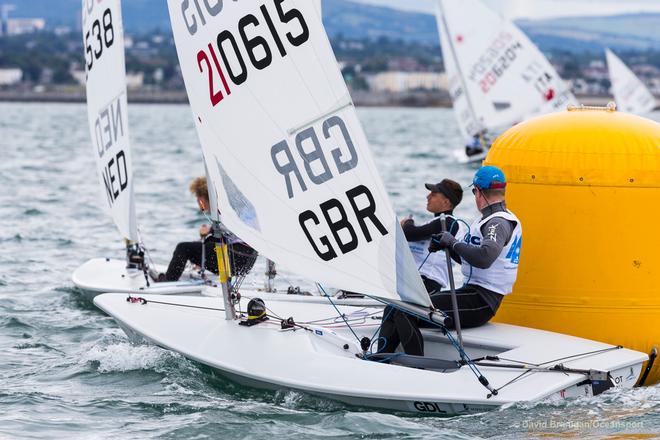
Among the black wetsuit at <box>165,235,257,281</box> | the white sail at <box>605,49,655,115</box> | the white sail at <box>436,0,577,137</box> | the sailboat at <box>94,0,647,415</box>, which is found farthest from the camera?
the white sail at <box>605,49,655,115</box>

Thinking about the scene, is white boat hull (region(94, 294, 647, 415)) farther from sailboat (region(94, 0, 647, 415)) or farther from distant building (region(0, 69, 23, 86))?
distant building (region(0, 69, 23, 86))

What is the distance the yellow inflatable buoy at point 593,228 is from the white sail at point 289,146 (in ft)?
2.86

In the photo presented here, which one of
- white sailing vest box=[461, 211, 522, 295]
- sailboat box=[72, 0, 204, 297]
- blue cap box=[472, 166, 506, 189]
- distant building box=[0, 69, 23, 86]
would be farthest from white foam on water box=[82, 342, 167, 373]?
distant building box=[0, 69, 23, 86]

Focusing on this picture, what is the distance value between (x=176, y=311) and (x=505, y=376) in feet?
6.68

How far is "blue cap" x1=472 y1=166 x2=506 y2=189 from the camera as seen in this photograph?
584cm

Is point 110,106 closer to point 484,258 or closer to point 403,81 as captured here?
point 484,258

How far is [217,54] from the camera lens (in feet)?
19.5

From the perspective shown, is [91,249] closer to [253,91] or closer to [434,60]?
[253,91]

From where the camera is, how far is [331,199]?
18.8 feet

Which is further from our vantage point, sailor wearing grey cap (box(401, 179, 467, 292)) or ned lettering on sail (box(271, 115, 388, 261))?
sailor wearing grey cap (box(401, 179, 467, 292))

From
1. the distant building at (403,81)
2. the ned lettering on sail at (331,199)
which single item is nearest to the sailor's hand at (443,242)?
the ned lettering on sail at (331,199)

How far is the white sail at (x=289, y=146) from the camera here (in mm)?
5680

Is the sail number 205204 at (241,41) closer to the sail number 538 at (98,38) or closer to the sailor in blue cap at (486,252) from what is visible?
the sailor in blue cap at (486,252)

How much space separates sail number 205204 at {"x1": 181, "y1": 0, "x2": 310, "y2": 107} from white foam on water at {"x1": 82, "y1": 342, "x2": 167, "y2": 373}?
4.76 ft
